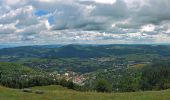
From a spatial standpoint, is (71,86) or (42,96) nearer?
(42,96)

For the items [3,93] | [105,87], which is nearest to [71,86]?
[105,87]

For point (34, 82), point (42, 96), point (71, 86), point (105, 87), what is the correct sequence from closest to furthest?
1. point (42, 96)
2. point (105, 87)
3. point (71, 86)
4. point (34, 82)

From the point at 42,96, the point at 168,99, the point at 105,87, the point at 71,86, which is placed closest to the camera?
the point at 168,99

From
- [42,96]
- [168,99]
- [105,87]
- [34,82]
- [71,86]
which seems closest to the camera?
[168,99]

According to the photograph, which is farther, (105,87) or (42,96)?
(105,87)

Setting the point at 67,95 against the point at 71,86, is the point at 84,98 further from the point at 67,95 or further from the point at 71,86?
the point at 71,86

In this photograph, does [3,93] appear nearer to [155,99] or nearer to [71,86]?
[155,99]

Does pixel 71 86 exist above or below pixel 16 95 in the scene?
below

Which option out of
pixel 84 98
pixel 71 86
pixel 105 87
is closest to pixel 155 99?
pixel 84 98

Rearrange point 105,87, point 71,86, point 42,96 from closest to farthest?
point 42,96, point 105,87, point 71,86
